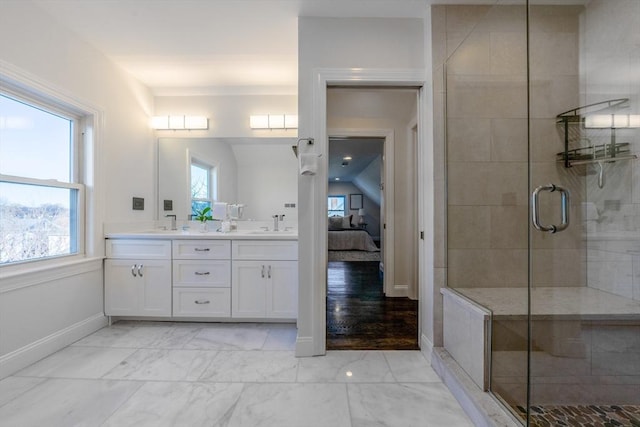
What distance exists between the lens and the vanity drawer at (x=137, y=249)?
2.47m

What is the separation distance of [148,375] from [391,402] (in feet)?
4.87

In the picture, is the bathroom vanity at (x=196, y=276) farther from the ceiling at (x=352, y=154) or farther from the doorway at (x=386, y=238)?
the ceiling at (x=352, y=154)

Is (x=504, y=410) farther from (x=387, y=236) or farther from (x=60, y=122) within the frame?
(x=60, y=122)

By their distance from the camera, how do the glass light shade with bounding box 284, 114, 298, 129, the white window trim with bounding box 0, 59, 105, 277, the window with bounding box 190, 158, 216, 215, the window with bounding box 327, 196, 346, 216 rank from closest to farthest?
the white window trim with bounding box 0, 59, 105, 277 → the glass light shade with bounding box 284, 114, 298, 129 → the window with bounding box 190, 158, 216, 215 → the window with bounding box 327, 196, 346, 216

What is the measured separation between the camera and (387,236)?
10.8ft

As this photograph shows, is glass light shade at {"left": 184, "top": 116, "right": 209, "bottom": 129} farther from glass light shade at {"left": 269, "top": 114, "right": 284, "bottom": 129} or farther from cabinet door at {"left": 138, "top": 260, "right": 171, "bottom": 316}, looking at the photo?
cabinet door at {"left": 138, "top": 260, "right": 171, "bottom": 316}

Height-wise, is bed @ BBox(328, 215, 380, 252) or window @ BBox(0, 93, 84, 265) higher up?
window @ BBox(0, 93, 84, 265)

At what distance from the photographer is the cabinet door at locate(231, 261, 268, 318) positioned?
2428 mm

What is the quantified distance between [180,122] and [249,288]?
6.40ft

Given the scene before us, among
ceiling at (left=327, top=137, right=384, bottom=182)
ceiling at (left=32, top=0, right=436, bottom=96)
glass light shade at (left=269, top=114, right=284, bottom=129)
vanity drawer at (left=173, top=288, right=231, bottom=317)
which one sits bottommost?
vanity drawer at (left=173, top=288, right=231, bottom=317)

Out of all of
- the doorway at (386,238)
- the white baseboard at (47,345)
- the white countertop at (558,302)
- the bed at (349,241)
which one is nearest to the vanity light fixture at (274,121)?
the doorway at (386,238)

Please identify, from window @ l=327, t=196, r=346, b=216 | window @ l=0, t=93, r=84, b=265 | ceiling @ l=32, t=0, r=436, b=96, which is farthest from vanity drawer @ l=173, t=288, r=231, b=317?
window @ l=327, t=196, r=346, b=216

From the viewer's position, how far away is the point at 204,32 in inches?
85.3

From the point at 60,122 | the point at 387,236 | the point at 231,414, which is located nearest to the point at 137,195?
the point at 60,122
